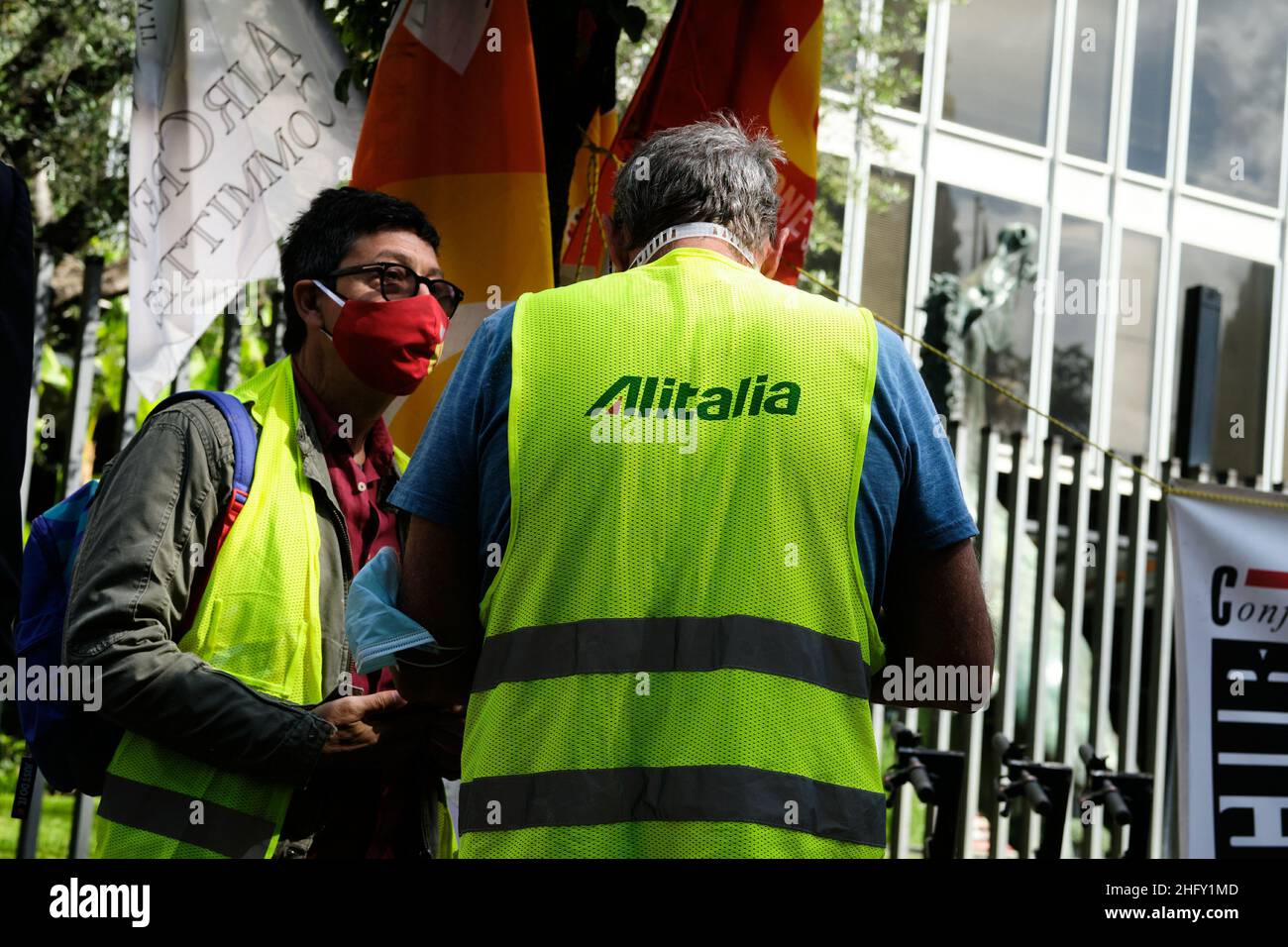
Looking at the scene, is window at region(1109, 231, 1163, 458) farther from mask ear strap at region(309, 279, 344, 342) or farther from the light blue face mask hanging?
the light blue face mask hanging

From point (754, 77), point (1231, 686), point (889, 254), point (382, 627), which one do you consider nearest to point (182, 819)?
point (382, 627)

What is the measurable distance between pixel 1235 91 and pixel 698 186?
14.1m

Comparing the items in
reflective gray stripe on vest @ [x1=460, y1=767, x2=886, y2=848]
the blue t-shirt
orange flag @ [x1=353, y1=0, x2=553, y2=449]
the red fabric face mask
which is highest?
orange flag @ [x1=353, y1=0, x2=553, y2=449]

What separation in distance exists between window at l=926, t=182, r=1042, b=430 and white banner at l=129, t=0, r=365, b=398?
33.7ft

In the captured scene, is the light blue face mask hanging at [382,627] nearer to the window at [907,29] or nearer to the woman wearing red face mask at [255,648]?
the woman wearing red face mask at [255,648]

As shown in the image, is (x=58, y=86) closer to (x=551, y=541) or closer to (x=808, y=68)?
(x=808, y=68)

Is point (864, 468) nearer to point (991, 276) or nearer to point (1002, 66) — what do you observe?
point (991, 276)

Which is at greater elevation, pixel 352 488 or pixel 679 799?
pixel 352 488

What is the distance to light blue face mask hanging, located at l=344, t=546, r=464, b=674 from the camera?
2010 mm

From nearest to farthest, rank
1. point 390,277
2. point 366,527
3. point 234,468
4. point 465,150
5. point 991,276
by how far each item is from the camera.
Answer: point 234,468 → point 366,527 → point 390,277 → point 465,150 → point 991,276

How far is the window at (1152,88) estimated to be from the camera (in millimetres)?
14305

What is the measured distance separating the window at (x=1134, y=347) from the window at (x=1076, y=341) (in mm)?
327

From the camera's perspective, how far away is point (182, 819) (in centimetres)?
247

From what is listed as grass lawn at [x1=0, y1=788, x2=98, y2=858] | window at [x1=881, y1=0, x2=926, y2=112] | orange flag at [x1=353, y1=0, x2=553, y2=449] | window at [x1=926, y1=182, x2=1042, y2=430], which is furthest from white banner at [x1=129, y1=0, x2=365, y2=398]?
window at [x1=926, y1=182, x2=1042, y2=430]
